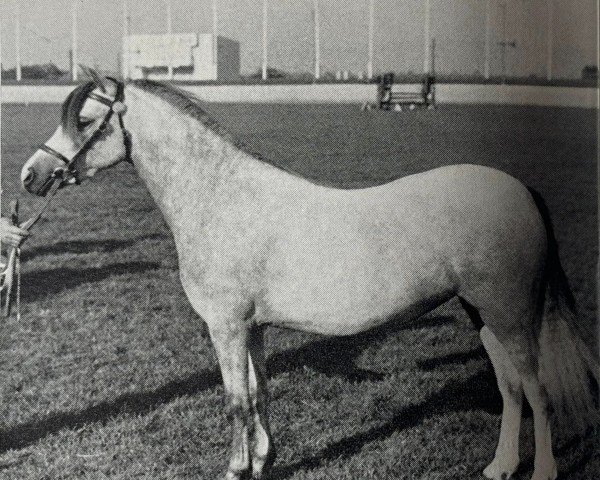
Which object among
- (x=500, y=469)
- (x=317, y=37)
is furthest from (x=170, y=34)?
(x=500, y=469)

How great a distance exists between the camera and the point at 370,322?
206cm

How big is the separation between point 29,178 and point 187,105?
524 millimetres

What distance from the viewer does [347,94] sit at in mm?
2609

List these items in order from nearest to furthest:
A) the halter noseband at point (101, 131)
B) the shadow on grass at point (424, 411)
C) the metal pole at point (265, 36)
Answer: the halter noseband at point (101, 131)
the shadow on grass at point (424, 411)
the metal pole at point (265, 36)

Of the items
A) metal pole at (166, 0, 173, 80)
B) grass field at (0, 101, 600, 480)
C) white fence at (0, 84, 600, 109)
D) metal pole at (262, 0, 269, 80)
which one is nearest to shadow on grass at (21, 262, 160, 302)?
grass field at (0, 101, 600, 480)

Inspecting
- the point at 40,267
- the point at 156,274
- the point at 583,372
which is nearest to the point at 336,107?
the point at 583,372

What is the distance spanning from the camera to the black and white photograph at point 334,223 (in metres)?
2.05

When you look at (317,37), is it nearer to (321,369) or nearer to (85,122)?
(85,122)

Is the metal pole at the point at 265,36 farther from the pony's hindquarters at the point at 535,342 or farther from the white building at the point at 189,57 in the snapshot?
the pony's hindquarters at the point at 535,342

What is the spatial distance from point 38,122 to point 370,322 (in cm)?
222

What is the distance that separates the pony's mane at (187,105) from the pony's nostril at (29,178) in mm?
400

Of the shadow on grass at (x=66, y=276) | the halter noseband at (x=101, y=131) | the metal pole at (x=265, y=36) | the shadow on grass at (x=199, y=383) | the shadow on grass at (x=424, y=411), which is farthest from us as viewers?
the shadow on grass at (x=66, y=276)

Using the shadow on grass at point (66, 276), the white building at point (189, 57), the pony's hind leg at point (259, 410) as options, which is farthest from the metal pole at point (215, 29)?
the shadow on grass at point (66, 276)

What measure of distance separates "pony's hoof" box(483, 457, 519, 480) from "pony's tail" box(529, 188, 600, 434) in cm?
19
